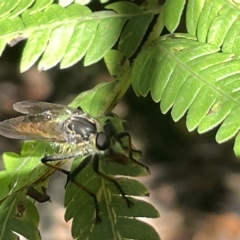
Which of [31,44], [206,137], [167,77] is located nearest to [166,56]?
[167,77]

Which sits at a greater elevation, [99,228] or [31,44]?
[31,44]

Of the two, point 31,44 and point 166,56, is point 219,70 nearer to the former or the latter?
point 166,56

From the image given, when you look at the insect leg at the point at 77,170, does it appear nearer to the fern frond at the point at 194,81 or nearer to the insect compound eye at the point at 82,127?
the insect compound eye at the point at 82,127

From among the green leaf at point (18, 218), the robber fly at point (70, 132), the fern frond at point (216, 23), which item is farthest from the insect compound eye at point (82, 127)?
the fern frond at point (216, 23)

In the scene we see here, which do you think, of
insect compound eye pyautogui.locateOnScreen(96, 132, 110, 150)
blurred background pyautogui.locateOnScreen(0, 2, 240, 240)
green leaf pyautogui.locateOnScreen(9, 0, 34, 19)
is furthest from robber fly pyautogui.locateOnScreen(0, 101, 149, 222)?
blurred background pyautogui.locateOnScreen(0, 2, 240, 240)

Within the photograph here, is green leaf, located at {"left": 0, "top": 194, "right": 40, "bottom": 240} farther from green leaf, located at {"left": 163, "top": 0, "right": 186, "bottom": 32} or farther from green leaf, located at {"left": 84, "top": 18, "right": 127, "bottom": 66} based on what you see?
green leaf, located at {"left": 163, "top": 0, "right": 186, "bottom": 32}
